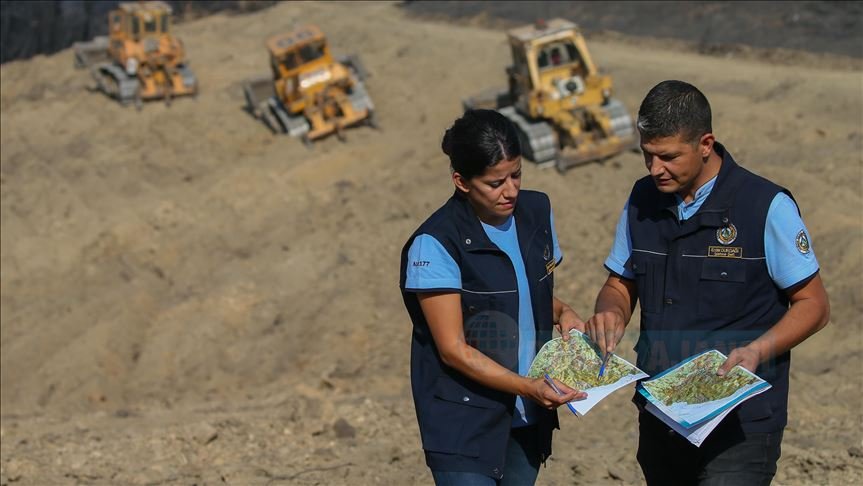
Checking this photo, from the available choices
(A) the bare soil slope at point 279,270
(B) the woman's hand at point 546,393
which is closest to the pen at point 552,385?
(B) the woman's hand at point 546,393

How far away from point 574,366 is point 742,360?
1.83ft

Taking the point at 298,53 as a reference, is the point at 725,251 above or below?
above

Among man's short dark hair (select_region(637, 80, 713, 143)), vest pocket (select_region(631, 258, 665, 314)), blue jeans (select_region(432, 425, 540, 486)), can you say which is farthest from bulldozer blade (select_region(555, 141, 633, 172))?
man's short dark hair (select_region(637, 80, 713, 143))

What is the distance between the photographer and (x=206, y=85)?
1961 cm

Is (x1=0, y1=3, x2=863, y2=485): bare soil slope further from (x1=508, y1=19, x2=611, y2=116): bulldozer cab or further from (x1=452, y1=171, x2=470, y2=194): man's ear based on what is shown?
(x1=452, y1=171, x2=470, y2=194): man's ear

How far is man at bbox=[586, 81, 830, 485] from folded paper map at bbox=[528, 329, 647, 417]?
0.24 feet

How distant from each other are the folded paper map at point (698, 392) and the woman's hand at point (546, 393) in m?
0.31

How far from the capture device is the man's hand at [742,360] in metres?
3.35

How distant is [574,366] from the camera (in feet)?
11.8

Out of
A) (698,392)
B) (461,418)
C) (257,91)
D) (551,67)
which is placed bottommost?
(257,91)

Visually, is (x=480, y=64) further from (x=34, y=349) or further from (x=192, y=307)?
(x=34, y=349)

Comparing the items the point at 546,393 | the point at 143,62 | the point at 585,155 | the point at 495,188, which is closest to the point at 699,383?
the point at 546,393

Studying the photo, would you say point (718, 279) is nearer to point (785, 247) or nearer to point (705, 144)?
point (785, 247)

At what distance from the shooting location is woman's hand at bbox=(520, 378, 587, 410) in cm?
337
